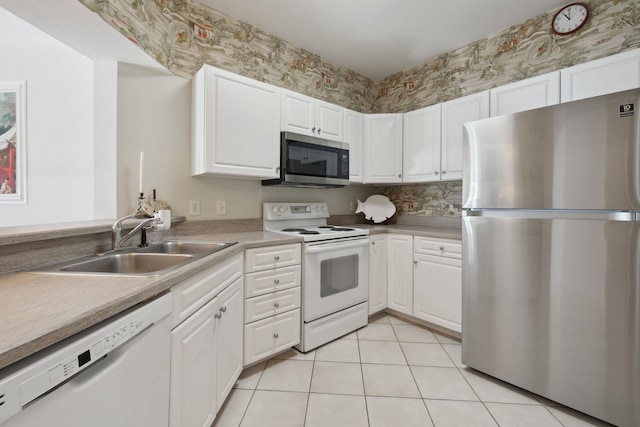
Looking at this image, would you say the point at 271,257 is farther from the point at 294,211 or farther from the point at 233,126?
the point at 233,126

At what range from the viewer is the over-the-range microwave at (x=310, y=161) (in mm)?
2199

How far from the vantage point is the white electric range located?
6.60 feet

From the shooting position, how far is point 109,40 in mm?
1583

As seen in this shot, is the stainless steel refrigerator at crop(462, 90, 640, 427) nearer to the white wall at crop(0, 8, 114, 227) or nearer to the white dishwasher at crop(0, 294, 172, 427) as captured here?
the white dishwasher at crop(0, 294, 172, 427)

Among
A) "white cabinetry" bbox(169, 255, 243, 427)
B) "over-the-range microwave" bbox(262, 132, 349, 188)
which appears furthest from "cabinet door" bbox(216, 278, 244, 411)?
"over-the-range microwave" bbox(262, 132, 349, 188)

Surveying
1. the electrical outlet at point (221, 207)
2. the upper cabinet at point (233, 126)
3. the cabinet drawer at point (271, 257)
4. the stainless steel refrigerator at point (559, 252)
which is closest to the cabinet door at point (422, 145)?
the stainless steel refrigerator at point (559, 252)

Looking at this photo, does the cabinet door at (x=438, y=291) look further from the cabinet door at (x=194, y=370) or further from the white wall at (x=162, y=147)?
the cabinet door at (x=194, y=370)

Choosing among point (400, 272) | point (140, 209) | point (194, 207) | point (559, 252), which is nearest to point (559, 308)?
point (559, 252)

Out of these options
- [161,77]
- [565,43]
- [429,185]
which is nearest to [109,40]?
[161,77]

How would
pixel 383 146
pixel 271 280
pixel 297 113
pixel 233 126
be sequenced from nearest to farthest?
pixel 271 280, pixel 233 126, pixel 297 113, pixel 383 146

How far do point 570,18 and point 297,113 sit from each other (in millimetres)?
2157

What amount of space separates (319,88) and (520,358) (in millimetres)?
2759

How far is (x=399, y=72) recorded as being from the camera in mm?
3207

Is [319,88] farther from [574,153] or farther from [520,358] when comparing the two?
[520,358]
